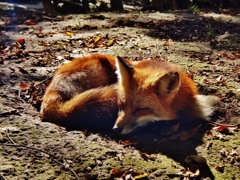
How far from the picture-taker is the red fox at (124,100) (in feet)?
13.6

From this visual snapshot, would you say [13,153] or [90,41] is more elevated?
[90,41]

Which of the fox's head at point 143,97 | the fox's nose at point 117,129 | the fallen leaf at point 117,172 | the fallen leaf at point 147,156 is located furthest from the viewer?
the fox's head at point 143,97

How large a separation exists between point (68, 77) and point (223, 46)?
4.72 metres

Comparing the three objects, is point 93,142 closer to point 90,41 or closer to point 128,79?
point 128,79

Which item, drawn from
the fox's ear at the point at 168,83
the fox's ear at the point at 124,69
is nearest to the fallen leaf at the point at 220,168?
the fox's ear at the point at 168,83

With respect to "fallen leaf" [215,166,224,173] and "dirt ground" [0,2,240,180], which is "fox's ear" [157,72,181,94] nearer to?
"dirt ground" [0,2,240,180]

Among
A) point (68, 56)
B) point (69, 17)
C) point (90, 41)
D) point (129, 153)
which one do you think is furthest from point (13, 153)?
point (69, 17)

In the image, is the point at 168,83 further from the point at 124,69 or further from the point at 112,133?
the point at 112,133

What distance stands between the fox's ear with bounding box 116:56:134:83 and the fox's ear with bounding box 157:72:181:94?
446 mm

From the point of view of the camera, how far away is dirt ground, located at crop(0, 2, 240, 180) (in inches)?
137

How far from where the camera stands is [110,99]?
13.8ft

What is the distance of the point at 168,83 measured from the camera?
13.9 ft

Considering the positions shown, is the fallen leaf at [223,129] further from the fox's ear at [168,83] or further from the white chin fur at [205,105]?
the fox's ear at [168,83]

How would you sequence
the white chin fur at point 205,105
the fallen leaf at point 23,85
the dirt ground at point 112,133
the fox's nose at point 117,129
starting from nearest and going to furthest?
the dirt ground at point 112,133, the fox's nose at point 117,129, the white chin fur at point 205,105, the fallen leaf at point 23,85
